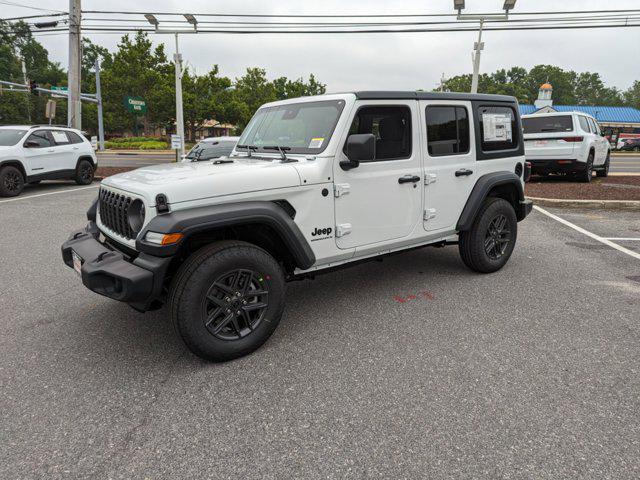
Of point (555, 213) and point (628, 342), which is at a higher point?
point (555, 213)

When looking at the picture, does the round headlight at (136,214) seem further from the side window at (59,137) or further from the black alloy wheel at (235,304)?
the side window at (59,137)

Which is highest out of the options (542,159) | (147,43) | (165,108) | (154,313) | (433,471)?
(147,43)

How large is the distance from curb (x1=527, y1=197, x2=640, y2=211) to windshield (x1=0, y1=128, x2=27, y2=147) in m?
12.4

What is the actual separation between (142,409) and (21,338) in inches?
61.7

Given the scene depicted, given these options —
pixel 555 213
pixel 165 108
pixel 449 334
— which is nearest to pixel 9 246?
pixel 449 334

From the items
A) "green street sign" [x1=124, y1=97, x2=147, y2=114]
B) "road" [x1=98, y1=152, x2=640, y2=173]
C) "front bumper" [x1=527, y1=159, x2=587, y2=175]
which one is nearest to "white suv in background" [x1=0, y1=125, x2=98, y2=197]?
"road" [x1=98, y1=152, x2=640, y2=173]

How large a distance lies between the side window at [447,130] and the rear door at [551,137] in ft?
26.8

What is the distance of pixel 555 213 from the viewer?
8641 millimetres

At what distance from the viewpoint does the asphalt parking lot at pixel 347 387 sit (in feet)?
6.91

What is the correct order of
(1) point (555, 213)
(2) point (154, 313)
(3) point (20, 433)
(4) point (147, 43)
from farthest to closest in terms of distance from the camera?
(4) point (147, 43) → (1) point (555, 213) → (2) point (154, 313) → (3) point (20, 433)

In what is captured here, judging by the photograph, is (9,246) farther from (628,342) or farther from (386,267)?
(628,342)

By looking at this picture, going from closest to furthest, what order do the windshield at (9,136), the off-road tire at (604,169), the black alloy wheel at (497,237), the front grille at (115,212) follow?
the front grille at (115,212) → the black alloy wheel at (497,237) → the windshield at (9,136) → the off-road tire at (604,169)

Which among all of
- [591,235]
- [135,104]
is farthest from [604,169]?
[135,104]

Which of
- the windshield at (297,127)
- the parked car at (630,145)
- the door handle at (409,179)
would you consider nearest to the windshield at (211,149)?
the windshield at (297,127)
